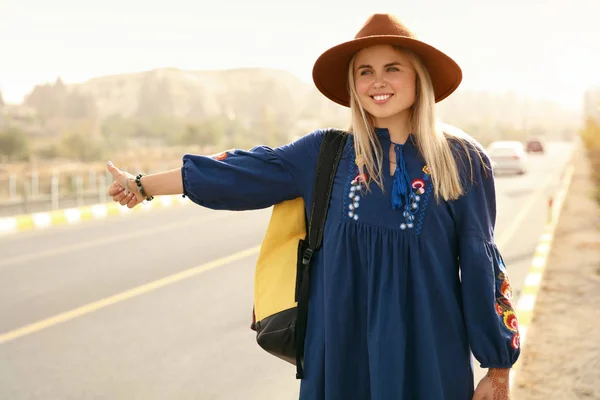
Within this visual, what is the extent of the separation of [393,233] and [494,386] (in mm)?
589

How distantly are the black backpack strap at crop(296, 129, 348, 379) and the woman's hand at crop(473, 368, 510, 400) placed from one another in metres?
0.57

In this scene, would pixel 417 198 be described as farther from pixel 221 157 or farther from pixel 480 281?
pixel 221 157

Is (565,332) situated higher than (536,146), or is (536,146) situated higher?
(565,332)

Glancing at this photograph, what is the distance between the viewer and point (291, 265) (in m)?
2.24

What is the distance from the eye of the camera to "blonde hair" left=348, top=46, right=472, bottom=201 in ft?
6.76

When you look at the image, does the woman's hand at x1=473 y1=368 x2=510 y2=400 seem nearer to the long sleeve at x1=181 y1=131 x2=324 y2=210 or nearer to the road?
the long sleeve at x1=181 y1=131 x2=324 y2=210

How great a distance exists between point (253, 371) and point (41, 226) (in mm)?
9275

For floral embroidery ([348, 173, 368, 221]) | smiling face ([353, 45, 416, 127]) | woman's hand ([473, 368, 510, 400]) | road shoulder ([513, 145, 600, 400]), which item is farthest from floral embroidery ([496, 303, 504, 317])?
road shoulder ([513, 145, 600, 400])

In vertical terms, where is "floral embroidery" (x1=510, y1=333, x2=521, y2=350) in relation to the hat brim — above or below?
below

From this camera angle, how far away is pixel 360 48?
2.23m

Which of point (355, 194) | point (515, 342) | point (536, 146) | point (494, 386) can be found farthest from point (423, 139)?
point (536, 146)

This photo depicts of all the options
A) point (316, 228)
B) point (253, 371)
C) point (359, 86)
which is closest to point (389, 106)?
point (359, 86)

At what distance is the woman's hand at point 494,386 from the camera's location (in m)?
2.14

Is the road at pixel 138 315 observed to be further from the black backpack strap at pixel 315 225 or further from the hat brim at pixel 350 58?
the hat brim at pixel 350 58
